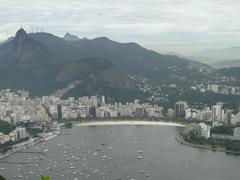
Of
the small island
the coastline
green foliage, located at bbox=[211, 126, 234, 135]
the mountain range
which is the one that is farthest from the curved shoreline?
the mountain range

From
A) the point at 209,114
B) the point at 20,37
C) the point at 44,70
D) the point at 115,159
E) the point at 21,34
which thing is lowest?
the point at 115,159

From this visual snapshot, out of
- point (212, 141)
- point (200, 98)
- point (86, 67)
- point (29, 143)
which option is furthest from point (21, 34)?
point (212, 141)

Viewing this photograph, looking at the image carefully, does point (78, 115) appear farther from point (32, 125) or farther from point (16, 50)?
point (16, 50)

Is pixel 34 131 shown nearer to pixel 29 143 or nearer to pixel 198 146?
pixel 29 143

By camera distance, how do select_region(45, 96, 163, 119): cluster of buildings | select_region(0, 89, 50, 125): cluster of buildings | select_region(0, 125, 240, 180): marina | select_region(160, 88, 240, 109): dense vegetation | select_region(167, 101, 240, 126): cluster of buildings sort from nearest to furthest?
select_region(0, 125, 240, 180): marina, select_region(167, 101, 240, 126): cluster of buildings, select_region(0, 89, 50, 125): cluster of buildings, select_region(45, 96, 163, 119): cluster of buildings, select_region(160, 88, 240, 109): dense vegetation

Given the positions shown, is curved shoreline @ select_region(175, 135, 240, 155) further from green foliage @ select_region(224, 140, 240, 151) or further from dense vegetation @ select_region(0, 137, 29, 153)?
dense vegetation @ select_region(0, 137, 29, 153)

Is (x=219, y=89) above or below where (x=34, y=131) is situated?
above

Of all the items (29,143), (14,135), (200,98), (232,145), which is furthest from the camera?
(200,98)

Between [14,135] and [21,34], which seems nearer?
[14,135]
